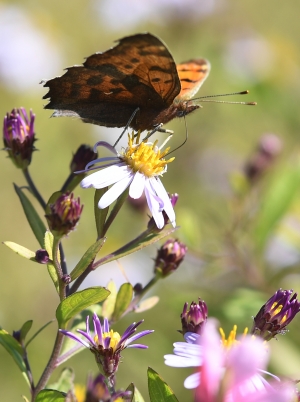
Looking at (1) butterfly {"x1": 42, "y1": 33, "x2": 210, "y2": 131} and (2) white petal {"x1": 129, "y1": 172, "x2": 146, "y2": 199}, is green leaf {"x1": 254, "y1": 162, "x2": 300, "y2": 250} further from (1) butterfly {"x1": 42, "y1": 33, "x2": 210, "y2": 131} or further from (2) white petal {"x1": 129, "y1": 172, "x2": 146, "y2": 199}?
(2) white petal {"x1": 129, "y1": 172, "x2": 146, "y2": 199}

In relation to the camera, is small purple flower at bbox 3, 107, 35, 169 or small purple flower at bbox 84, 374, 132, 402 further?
small purple flower at bbox 3, 107, 35, 169

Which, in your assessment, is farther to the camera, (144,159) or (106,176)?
(144,159)

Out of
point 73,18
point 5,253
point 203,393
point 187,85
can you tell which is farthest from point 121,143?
point 203,393

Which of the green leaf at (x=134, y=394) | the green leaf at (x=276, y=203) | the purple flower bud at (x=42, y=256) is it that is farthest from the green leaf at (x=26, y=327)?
the green leaf at (x=276, y=203)

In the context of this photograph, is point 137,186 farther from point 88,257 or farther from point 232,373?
point 232,373

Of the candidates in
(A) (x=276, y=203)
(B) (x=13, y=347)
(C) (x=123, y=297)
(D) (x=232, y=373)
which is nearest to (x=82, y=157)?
(C) (x=123, y=297)

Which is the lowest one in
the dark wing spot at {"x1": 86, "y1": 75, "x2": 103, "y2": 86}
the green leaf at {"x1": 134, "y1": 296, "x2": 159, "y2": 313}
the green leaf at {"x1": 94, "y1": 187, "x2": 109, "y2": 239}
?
the green leaf at {"x1": 134, "y1": 296, "x2": 159, "y2": 313}

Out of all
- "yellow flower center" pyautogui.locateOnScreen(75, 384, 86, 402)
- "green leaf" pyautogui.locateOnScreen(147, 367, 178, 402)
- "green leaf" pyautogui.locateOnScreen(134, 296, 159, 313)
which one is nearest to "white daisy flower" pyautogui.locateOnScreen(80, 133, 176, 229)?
"green leaf" pyautogui.locateOnScreen(134, 296, 159, 313)

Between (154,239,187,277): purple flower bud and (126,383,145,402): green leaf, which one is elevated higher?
(154,239,187,277): purple flower bud
